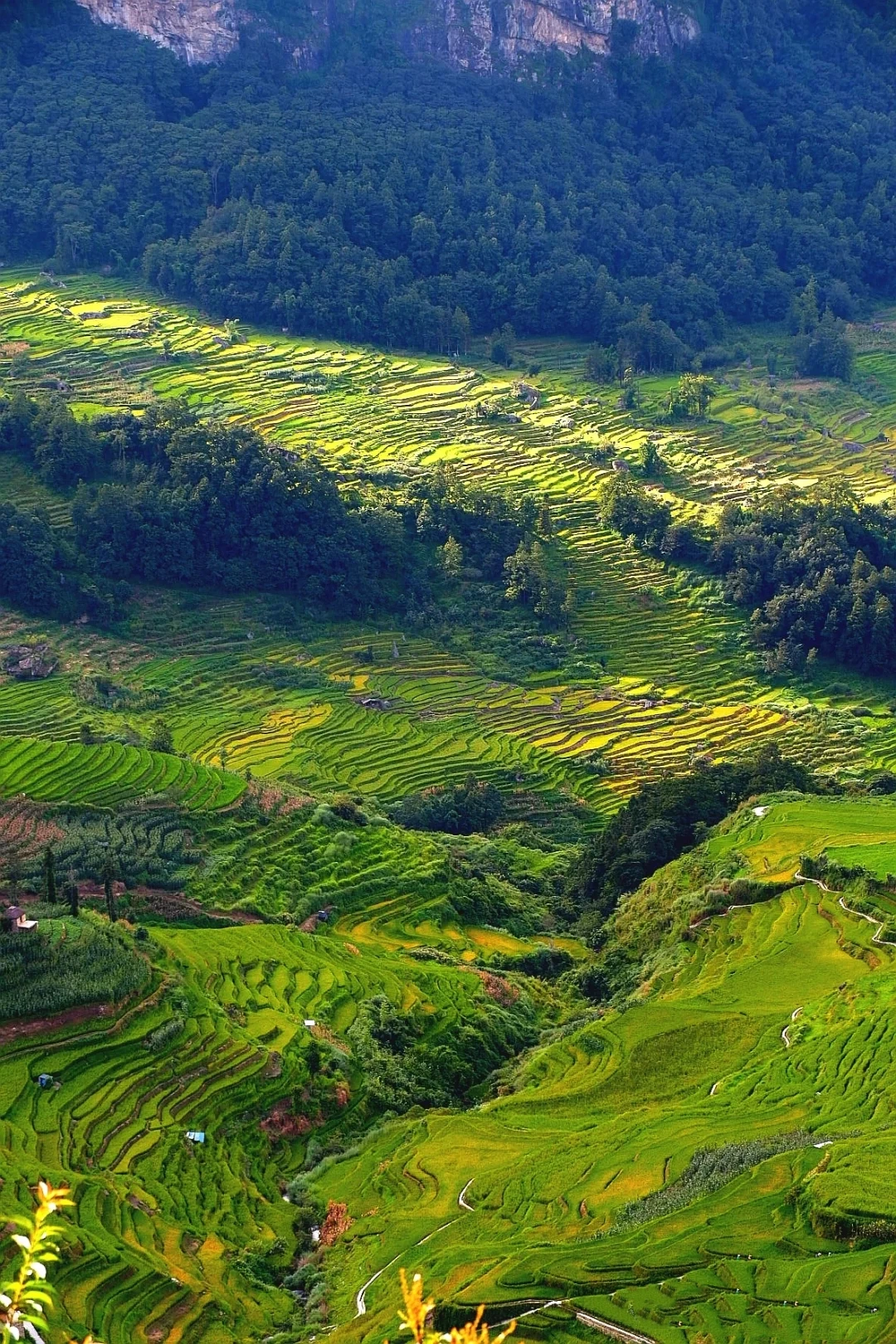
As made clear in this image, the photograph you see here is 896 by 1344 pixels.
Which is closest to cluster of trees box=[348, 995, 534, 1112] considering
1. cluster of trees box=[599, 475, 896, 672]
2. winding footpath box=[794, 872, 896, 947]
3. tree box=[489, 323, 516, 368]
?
winding footpath box=[794, 872, 896, 947]

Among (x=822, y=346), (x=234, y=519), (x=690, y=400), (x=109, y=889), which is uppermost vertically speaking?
(x=822, y=346)

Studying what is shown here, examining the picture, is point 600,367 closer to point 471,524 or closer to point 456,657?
point 471,524

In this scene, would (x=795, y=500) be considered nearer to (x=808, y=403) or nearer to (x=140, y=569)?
(x=808, y=403)

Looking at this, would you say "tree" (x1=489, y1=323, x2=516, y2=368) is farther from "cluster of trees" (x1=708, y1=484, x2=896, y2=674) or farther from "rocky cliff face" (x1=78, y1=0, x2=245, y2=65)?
"rocky cliff face" (x1=78, y1=0, x2=245, y2=65)

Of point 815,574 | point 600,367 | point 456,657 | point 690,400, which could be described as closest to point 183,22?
point 600,367

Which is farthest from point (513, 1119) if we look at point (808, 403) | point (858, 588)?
point (808, 403)

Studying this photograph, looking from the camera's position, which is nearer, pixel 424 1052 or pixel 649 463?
pixel 424 1052
